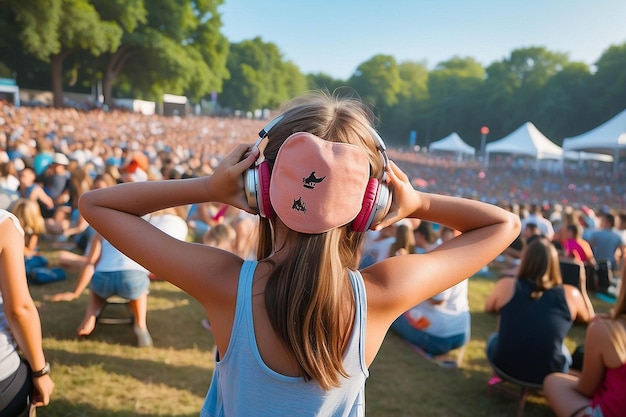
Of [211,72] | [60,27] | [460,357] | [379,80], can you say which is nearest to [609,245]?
[460,357]

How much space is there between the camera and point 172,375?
12.7 feet

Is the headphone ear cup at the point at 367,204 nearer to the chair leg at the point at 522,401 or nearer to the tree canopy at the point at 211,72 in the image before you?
the chair leg at the point at 522,401

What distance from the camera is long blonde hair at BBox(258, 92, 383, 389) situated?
3.80ft

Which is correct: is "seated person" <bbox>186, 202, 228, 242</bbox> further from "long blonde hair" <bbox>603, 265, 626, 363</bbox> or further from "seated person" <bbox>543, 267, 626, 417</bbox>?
"long blonde hair" <bbox>603, 265, 626, 363</bbox>

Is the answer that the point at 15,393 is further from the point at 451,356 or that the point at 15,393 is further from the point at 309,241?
the point at 451,356

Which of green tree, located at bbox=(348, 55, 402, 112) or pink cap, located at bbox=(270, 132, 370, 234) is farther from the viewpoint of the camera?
green tree, located at bbox=(348, 55, 402, 112)

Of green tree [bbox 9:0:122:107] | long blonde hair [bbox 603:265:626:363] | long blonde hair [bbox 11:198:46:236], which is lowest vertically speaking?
long blonde hair [bbox 11:198:46:236]

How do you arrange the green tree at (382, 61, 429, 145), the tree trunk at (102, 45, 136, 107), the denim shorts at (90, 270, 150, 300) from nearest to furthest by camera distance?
the denim shorts at (90, 270, 150, 300) < the tree trunk at (102, 45, 136, 107) < the green tree at (382, 61, 429, 145)

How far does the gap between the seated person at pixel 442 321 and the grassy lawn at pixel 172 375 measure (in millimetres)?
201

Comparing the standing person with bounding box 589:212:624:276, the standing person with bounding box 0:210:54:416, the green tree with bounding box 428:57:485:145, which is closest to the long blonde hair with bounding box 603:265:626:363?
the standing person with bounding box 0:210:54:416

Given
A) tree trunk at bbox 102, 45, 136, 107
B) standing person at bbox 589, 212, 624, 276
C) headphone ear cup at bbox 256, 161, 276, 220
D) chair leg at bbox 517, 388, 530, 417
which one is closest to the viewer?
headphone ear cup at bbox 256, 161, 276, 220

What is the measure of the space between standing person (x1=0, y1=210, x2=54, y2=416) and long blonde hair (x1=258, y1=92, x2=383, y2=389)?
1.36 m

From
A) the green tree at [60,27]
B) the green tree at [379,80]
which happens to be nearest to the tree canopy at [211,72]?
the green tree at [60,27]

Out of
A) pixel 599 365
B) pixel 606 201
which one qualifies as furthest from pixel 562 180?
pixel 599 365
